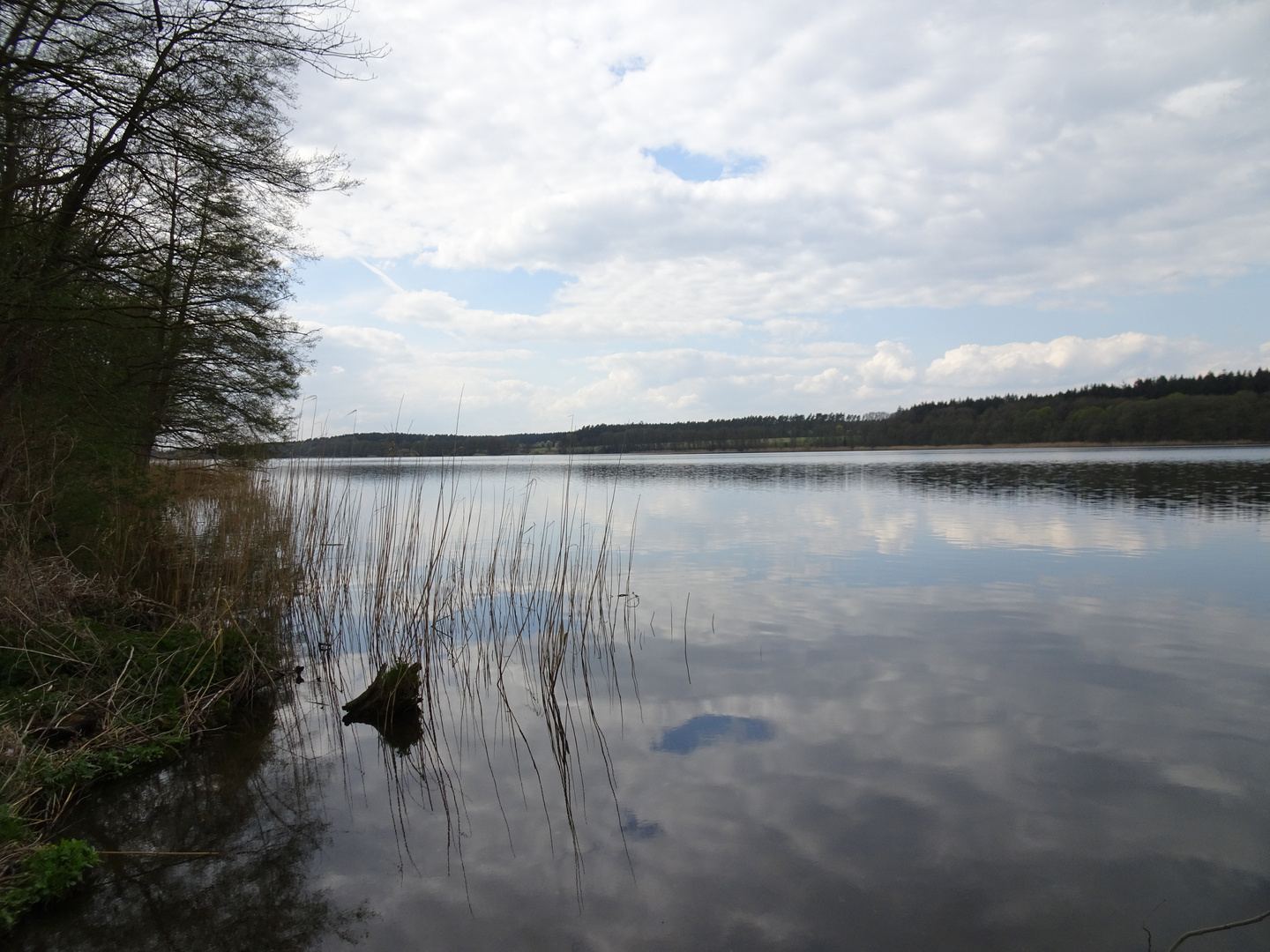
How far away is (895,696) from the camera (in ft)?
19.7

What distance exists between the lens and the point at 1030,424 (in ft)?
251

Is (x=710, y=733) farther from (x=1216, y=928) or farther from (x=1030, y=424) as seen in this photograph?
→ (x=1030, y=424)

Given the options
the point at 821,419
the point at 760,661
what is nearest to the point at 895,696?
the point at 760,661

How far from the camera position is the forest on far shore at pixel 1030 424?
6288 centimetres

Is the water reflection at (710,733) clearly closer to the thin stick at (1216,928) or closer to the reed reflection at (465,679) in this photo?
the reed reflection at (465,679)

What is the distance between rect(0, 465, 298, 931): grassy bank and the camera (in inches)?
145

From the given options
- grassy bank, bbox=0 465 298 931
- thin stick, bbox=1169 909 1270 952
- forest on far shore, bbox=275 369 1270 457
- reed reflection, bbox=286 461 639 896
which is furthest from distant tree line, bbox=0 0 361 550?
forest on far shore, bbox=275 369 1270 457

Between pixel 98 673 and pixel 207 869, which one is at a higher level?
pixel 98 673

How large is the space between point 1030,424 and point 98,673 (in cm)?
8467

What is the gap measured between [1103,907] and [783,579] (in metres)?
7.74

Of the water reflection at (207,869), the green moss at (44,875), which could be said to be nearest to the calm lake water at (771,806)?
the water reflection at (207,869)

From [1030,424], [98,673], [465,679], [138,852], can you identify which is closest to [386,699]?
[465,679]

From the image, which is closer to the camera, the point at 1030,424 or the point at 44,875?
the point at 44,875

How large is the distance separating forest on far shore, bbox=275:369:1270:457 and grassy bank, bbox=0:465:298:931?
3489 cm
